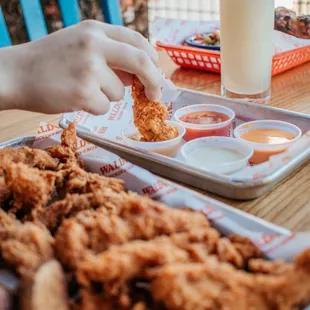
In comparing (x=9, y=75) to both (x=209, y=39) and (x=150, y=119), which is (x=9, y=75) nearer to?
(x=150, y=119)

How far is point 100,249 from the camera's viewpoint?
82cm

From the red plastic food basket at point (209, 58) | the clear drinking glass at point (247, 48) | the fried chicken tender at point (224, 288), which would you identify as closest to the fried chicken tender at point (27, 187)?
the fried chicken tender at point (224, 288)

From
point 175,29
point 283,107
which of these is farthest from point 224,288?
point 175,29

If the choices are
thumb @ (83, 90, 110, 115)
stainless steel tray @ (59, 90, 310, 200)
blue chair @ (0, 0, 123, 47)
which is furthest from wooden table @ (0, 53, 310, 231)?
blue chair @ (0, 0, 123, 47)

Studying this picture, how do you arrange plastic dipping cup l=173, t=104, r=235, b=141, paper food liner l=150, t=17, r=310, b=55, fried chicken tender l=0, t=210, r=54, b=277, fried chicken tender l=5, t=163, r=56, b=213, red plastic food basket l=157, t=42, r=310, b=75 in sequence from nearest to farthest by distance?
fried chicken tender l=0, t=210, r=54, b=277 → fried chicken tender l=5, t=163, r=56, b=213 → plastic dipping cup l=173, t=104, r=235, b=141 → red plastic food basket l=157, t=42, r=310, b=75 → paper food liner l=150, t=17, r=310, b=55

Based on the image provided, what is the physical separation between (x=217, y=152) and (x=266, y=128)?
0.77 ft

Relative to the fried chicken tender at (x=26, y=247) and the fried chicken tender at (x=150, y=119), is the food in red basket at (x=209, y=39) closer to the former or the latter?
the fried chicken tender at (x=150, y=119)

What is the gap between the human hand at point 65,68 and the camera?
116 centimetres

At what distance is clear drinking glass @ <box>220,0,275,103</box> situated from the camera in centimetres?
184

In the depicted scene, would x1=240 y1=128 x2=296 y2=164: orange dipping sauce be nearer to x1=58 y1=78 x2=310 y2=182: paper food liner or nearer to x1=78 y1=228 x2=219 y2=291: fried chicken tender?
x1=58 y1=78 x2=310 y2=182: paper food liner

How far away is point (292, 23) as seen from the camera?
7.39 feet

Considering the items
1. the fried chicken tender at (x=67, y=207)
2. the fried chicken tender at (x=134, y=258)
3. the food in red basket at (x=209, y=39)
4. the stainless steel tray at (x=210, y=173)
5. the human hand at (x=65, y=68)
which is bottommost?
the food in red basket at (x=209, y=39)

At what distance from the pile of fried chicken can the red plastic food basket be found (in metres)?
1.37

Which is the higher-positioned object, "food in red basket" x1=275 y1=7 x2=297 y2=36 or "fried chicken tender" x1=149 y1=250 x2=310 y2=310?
"fried chicken tender" x1=149 y1=250 x2=310 y2=310
